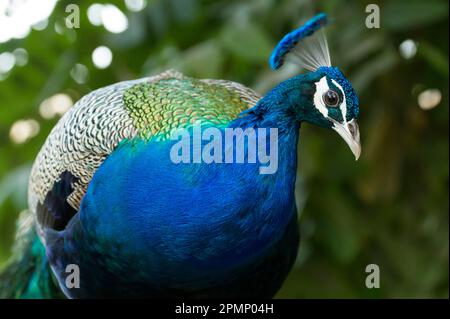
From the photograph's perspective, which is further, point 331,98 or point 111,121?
point 111,121

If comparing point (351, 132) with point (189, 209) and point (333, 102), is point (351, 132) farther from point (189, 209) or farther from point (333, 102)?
point (189, 209)

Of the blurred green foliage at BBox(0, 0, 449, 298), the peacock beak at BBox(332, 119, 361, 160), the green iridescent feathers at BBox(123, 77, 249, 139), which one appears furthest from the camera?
the blurred green foliage at BBox(0, 0, 449, 298)

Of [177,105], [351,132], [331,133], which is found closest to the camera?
[351,132]

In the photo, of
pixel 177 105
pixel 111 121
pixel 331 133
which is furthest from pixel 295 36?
pixel 331 133

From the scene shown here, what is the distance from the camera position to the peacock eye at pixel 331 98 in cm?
164

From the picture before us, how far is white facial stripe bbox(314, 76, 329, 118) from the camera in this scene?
5.47 ft

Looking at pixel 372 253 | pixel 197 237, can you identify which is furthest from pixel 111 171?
pixel 372 253

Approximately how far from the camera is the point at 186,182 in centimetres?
172

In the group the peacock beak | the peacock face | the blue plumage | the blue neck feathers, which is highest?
the blue plumage

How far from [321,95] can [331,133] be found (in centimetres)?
123

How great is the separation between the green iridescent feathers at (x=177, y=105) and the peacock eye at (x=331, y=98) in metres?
0.27

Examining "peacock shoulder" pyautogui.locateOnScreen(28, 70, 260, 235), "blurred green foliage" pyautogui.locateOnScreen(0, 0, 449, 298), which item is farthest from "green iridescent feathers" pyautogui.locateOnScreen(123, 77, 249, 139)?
"blurred green foliage" pyautogui.locateOnScreen(0, 0, 449, 298)

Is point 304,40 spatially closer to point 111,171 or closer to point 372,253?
point 111,171

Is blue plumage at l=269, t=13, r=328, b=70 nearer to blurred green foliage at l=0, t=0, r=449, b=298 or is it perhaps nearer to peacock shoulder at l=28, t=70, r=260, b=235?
peacock shoulder at l=28, t=70, r=260, b=235
